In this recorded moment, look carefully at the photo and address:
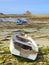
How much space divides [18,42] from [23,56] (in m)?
2.30

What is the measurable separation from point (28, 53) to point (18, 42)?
94.5 inches

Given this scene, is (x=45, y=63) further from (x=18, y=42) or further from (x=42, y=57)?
(x=18, y=42)

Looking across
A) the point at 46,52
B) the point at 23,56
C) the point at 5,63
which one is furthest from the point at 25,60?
the point at 46,52

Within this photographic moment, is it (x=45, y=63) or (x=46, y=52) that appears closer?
(x=45, y=63)

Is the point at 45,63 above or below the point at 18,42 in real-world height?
below

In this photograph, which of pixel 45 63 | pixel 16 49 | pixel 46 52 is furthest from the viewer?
pixel 46 52

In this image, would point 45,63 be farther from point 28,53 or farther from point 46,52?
point 46,52

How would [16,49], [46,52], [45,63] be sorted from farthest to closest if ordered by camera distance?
[46,52], [16,49], [45,63]

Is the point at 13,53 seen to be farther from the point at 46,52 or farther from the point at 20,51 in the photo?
the point at 46,52

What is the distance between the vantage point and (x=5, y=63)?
17594mm

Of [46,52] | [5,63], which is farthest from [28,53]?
[46,52]

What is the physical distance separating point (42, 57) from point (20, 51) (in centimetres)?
220

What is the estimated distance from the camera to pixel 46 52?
2106 centimetres

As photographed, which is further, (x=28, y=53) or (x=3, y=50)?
(x=3, y=50)
